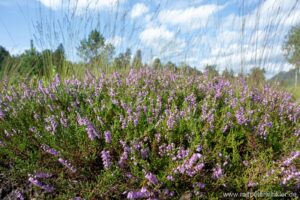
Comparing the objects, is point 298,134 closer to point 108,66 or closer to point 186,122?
point 186,122

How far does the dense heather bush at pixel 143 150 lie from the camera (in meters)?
1.92

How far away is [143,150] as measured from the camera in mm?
2074

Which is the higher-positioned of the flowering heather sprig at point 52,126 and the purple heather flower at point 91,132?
the flowering heather sprig at point 52,126

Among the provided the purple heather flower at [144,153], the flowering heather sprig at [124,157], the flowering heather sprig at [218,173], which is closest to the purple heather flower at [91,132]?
the flowering heather sprig at [124,157]

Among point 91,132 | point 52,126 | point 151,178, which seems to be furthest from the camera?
point 52,126

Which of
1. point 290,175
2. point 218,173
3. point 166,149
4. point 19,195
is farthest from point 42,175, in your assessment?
point 290,175

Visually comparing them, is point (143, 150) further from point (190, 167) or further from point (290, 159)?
point (290, 159)

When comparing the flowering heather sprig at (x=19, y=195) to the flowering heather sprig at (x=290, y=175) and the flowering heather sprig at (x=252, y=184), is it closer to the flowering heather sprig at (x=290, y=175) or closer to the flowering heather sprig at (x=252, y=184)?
the flowering heather sprig at (x=252, y=184)

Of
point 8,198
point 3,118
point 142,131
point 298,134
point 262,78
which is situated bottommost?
point 8,198

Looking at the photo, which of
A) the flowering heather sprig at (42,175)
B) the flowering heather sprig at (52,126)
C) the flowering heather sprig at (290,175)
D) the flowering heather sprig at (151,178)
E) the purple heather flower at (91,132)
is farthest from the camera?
the flowering heather sprig at (52,126)

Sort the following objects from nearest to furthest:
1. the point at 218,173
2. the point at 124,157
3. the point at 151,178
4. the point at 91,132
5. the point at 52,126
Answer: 1. the point at 151,178
2. the point at 218,173
3. the point at 124,157
4. the point at 91,132
5. the point at 52,126

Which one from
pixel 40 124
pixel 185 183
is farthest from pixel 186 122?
pixel 40 124

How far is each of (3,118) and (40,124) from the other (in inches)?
18.0

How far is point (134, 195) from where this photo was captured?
1.83 metres
